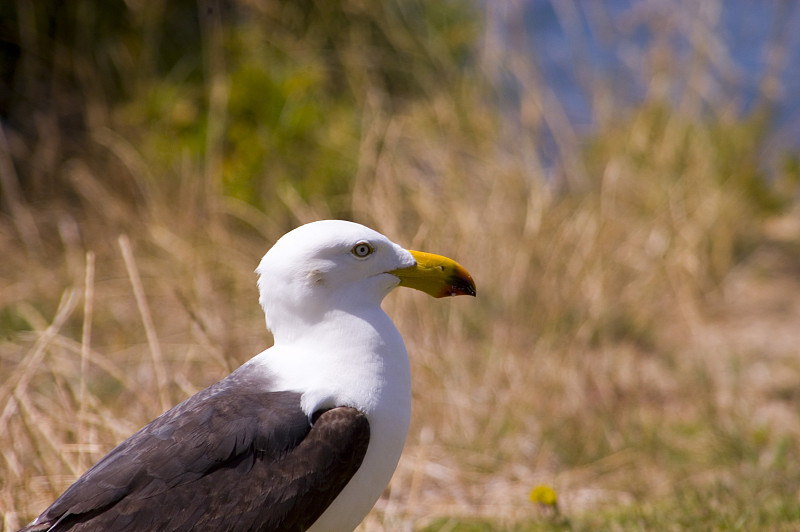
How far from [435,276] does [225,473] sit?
0.84 meters

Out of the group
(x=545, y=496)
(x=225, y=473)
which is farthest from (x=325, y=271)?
(x=545, y=496)

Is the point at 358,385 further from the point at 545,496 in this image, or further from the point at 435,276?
the point at 545,496

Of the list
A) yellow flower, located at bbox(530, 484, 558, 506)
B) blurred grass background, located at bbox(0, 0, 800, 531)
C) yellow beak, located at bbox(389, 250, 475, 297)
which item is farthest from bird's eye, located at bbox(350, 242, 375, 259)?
blurred grass background, located at bbox(0, 0, 800, 531)

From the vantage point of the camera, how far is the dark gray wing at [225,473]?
2.33 meters

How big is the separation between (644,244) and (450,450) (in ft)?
6.56

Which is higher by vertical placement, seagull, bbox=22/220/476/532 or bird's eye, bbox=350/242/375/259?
bird's eye, bbox=350/242/375/259

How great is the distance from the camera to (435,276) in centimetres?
277

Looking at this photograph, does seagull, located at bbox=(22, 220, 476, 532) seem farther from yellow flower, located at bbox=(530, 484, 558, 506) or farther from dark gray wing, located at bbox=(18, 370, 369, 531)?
yellow flower, located at bbox=(530, 484, 558, 506)

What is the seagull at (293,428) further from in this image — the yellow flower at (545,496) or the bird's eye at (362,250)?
the yellow flower at (545,496)

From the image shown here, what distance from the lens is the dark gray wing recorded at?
2332 mm

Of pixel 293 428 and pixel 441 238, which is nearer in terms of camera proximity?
pixel 293 428

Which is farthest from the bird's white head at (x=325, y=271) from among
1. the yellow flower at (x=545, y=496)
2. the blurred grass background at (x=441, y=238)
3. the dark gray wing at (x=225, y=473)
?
the blurred grass background at (x=441, y=238)

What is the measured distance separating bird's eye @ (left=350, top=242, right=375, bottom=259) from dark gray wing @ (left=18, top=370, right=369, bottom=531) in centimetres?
45

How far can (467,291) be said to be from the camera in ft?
9.15
